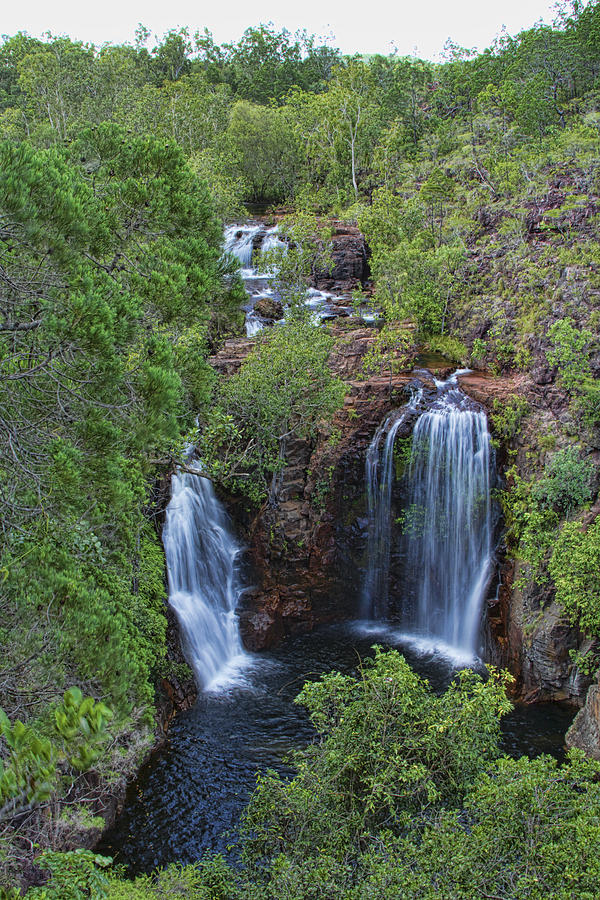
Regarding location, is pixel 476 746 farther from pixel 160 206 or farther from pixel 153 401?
pixel 160 206

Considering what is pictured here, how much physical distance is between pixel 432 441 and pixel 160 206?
11551 mm

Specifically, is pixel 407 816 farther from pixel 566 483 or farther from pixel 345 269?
pixel 345 269

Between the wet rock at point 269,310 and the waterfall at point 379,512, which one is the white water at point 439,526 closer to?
the waterfall at point 379,512

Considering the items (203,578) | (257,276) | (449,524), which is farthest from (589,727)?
(257,276)

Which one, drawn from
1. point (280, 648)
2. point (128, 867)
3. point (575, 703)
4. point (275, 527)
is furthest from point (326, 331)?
point (128, 867)

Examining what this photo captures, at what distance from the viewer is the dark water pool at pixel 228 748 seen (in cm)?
1168

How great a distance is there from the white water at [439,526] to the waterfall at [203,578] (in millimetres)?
4765

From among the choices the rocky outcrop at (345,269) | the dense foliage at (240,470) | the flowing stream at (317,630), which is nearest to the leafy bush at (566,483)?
the dense foliage at (240,470)

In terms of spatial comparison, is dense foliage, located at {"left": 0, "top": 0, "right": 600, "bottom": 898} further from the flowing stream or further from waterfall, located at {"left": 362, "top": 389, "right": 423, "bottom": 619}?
waterfall, located at {"left": 362, "top": 389, "right": 423, "bottom": 619}

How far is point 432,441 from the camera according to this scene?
19.9m

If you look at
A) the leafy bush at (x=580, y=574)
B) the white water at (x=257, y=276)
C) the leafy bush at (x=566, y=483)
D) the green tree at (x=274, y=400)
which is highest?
the white water at (x=257, y=276)

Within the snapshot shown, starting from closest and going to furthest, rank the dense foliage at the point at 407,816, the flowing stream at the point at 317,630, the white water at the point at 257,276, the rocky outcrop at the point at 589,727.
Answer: the dense foliage at the point at 407,816 → the rocky outcrop at the point at 589,727 → the flowing stream at the point at 317,630 → the white water at the point at 257,276

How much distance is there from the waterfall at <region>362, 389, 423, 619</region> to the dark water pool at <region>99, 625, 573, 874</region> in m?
2.42

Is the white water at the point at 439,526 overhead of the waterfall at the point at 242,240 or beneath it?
beneath
